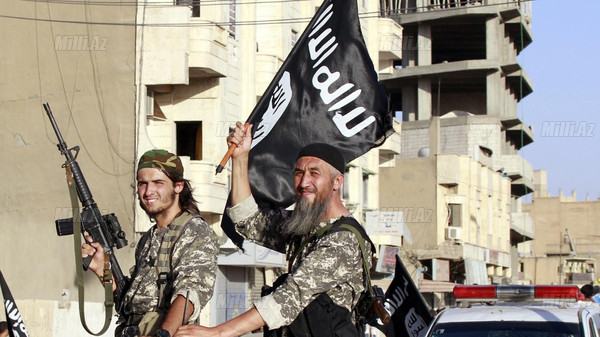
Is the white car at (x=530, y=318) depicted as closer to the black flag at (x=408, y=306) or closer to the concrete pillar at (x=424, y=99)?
the black flag at (x=408, y=306)

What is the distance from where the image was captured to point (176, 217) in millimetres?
5645

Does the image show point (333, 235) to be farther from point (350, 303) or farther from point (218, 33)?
point (218, 33)

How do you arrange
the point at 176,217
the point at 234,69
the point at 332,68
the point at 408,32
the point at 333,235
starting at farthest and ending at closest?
the point at 408,32, the point at 234,69, the point at 332,68, the point at 176,217, the point at 333,235

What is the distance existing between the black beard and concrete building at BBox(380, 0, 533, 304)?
126 ft

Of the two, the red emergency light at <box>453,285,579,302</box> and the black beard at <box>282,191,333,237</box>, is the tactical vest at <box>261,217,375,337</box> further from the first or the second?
the red emergency light at <box>453,285,579,302</box>

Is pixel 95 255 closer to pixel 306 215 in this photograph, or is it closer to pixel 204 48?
pixel 306 215

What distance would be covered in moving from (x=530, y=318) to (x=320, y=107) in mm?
3018

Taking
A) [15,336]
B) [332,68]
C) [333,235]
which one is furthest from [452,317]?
[333,235]

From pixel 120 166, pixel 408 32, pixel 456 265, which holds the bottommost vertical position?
pixel 456 265

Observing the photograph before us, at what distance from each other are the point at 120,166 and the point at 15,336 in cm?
1410

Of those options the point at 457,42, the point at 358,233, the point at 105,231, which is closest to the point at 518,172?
the point at 457,42

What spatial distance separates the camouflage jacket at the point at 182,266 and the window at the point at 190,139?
67.9 feet

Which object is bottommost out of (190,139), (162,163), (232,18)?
(162,163)

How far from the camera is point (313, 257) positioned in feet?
16.3
